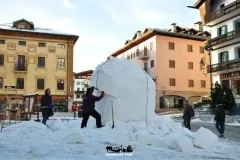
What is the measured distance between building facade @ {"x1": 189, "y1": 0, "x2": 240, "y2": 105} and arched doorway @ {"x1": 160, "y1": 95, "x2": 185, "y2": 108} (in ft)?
31.5

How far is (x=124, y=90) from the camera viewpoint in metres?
11.9

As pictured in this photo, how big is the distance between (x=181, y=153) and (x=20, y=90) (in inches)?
1437

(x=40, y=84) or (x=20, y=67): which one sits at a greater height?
(x=20, y=67)

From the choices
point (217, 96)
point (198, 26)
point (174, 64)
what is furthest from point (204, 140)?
point (198, 26)

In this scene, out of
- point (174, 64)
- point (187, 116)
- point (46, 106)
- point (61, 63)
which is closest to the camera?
point (46, 106)

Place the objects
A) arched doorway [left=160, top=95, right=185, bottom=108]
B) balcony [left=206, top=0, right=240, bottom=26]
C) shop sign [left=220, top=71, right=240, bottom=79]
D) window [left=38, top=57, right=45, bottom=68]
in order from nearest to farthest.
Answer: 1. balcony [left=206, top=0, right=240, bottom=26]
2. shop sign [left=220, top=71, right=240, bottom=79]
3. window [left=38, top=57, right=45, bottom=68]
4. arched doorway [left=160, top=95, right=185, bottom=108]

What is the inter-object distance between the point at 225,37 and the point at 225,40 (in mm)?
361

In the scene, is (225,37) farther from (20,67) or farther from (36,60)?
(20,67)

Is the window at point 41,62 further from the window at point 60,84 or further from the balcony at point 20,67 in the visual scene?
the window at point 60,84

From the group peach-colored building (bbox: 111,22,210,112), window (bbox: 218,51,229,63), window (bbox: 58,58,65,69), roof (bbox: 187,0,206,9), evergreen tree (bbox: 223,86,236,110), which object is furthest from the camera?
peach-colored building (bbox: 111,22,210,112)

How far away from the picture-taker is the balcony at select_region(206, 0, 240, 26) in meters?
30.6

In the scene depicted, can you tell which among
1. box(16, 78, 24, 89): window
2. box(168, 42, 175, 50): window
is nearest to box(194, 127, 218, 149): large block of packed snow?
box(16, 78, 24, 89): window

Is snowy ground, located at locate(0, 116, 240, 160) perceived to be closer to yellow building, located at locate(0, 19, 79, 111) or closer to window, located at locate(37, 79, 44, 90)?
yellow building, located at locate(0, 19, 79, 111)

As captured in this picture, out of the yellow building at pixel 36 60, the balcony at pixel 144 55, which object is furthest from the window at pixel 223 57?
the yellow building at pixel 36 60
